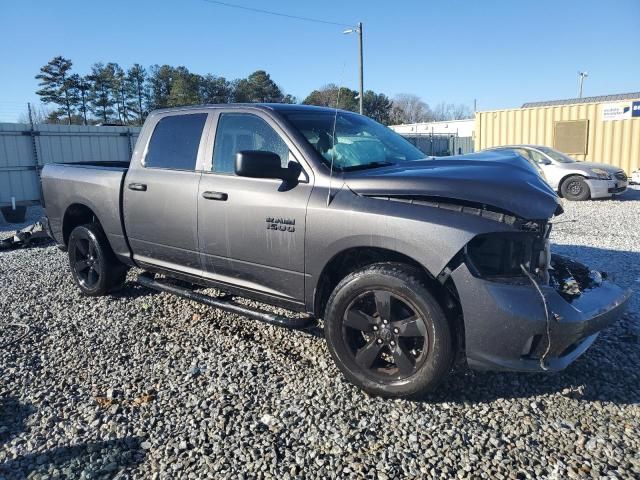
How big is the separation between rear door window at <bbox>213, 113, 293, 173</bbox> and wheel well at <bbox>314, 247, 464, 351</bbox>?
94 cm

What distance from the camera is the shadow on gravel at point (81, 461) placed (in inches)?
101

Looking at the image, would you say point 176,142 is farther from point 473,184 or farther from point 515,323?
point 515,323

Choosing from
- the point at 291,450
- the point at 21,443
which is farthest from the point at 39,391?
the point at 291,450

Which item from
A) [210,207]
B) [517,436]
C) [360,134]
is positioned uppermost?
[360,134]

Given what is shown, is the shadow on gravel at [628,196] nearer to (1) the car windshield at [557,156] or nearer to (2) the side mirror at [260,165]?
(1) the car windshield at [557,156]

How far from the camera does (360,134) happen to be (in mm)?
4160

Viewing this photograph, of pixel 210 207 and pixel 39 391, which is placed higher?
pixel 210 207

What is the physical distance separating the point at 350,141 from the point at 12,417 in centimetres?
297

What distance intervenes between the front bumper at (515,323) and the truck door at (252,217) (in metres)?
1.20

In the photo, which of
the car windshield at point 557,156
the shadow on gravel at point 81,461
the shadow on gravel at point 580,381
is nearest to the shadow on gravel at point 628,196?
the car windshield at point 557,156

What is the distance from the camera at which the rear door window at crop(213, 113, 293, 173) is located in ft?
12.6

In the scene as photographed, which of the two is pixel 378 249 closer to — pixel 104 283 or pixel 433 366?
pixel 433 366

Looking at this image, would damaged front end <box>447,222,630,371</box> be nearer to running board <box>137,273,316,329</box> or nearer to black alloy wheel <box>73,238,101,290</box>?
running board <box>137,273,316,329</box>

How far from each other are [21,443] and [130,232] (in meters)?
2.32
